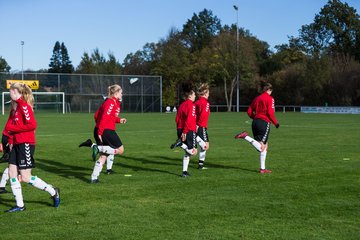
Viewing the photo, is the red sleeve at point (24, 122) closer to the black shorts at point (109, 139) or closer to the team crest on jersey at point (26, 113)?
the team crest on jersey at point (26, 113)

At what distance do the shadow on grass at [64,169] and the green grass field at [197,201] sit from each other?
0.07 ft

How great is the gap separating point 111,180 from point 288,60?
67970 millimetres

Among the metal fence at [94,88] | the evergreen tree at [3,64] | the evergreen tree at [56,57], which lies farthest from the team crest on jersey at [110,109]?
the evergreen tree at [56,57]

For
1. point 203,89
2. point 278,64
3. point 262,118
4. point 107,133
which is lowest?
point 107,133

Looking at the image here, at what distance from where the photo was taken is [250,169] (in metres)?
11.5

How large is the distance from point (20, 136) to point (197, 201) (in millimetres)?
2733

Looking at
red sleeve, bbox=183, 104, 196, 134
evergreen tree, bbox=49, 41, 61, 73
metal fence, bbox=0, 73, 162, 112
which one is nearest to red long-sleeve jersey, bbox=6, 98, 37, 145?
red sleeve, bbox=183, 104, 196, 134

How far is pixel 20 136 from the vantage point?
7.37 meters

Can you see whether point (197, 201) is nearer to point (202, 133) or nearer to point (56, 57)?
point (202, 133)

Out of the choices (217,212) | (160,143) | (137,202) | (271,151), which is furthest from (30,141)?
(160,143)

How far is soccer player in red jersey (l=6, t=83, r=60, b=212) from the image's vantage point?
7.30 meters

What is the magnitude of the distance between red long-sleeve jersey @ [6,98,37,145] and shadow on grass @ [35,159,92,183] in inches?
112

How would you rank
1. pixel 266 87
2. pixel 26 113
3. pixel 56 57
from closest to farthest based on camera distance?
1. pixel 26 113
2. pixel 266 87
3. pixel 56 57

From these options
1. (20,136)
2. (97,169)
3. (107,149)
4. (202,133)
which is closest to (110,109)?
(107,149)
